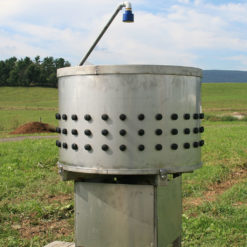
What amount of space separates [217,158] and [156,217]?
672cm

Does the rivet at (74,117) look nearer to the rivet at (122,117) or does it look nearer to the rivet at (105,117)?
the rivet at (105,117)

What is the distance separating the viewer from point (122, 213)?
2955 mm

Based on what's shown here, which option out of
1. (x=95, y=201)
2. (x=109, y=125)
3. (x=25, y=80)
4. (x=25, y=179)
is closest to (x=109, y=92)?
(x=109, y=125)

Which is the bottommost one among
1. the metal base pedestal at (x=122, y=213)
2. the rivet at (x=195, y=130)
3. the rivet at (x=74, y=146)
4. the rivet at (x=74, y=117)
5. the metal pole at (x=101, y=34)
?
the metal base pedestal at (x=122, y=213)

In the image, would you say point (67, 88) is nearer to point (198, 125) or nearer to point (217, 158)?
point (198, 125)

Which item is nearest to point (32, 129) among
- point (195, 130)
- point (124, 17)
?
point (124, 17)

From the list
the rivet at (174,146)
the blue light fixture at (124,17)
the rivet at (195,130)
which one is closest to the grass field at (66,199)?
the rivet at (195,130)

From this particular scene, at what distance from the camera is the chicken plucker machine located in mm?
2641

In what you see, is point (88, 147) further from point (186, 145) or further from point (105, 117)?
point (186, 145)

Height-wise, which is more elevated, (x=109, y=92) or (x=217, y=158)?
(x=109, y=92)

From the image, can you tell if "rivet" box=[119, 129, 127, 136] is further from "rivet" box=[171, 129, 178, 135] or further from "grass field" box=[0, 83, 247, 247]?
"grass field" box=[0, 83, 247, 247]

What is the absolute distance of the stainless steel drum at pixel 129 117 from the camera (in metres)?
2.63

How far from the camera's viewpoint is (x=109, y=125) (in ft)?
8.74

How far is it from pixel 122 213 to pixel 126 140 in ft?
2.09
